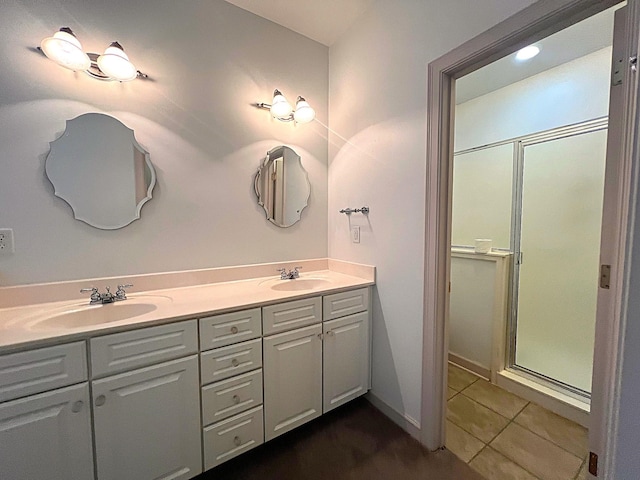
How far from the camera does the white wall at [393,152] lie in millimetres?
1468

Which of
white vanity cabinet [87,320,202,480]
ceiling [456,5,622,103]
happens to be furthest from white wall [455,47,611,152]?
white vanity cabinet [87,320,202,480]

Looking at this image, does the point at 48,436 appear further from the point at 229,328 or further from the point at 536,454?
the point at 536,454

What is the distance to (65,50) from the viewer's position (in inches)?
49.6

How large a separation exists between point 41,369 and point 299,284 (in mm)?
1275

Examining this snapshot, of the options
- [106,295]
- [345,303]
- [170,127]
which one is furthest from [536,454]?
[170,127]

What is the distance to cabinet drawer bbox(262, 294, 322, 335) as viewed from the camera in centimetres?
141

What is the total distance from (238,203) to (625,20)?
6.13ft

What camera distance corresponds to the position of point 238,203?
73.0 inches

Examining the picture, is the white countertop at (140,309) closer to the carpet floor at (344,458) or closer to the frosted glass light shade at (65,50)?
the carpet floor at (344,458)

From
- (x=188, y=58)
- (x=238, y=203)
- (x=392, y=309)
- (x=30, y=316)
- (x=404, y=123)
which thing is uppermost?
(x=188, y=58)

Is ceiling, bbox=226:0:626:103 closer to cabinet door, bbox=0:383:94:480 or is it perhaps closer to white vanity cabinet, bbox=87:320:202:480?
white vanity cabinet, bbox=87:320:202:480

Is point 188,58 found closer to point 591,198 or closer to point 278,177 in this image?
point 278,177

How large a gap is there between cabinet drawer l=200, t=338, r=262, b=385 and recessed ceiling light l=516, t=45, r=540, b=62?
2416 mm

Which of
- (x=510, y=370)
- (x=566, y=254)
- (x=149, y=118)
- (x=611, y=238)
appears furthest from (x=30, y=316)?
(x=566, y=254)
